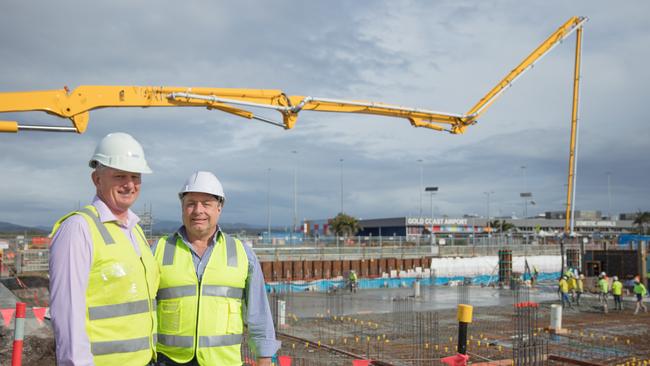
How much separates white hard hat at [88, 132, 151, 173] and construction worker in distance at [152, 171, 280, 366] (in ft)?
1.74

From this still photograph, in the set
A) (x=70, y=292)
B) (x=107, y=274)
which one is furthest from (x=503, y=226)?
(x=70, y=292)

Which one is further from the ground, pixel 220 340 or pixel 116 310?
pixel 116 310

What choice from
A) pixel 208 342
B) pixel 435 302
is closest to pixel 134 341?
pixel 208 342

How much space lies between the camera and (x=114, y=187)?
2.82 m

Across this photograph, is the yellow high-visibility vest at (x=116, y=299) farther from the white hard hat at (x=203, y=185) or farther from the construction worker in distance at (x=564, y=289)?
the construction worker in distance at (x=564, y=289)

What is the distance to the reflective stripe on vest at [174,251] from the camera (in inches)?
128

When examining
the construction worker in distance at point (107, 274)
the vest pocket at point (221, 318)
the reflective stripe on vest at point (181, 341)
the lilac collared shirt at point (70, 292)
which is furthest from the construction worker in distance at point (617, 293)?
the lilac collared shirt at point (70, 292)

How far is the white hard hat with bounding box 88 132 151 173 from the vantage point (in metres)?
2.77

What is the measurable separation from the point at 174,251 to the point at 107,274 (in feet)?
2.28

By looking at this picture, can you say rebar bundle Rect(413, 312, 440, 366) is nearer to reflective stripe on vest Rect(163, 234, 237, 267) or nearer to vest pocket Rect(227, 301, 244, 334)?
vest pocket Rect(227, 301, 244, 334)

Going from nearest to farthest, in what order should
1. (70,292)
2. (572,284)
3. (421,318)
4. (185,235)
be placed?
(70,292), (185,235), (421,318), (572,284)

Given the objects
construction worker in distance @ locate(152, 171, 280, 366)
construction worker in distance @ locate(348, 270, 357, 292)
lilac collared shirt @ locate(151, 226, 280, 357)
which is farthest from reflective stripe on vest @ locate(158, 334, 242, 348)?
construction worker in distance @ locate(348, 270, 357, 292)

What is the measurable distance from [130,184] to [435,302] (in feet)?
73.2

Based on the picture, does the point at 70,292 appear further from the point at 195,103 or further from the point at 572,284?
the point at 572,284
